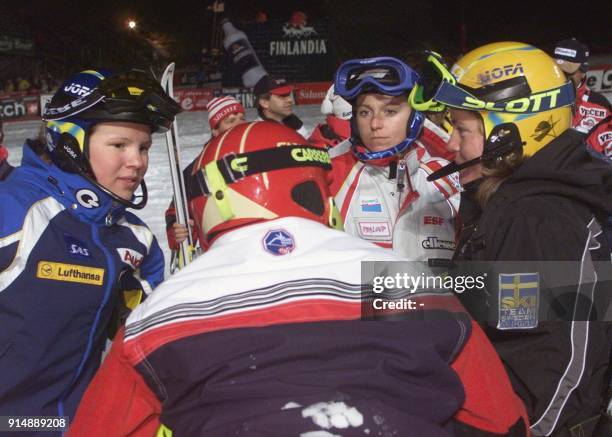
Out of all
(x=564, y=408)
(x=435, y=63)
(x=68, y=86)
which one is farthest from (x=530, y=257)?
(x=68, y=86)

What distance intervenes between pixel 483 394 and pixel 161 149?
1084 cm

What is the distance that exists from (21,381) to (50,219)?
1.76 feet

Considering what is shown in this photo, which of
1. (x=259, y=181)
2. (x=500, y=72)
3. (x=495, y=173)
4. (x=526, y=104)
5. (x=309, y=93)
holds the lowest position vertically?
(x=309, y=93)

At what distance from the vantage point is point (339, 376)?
1.34 m

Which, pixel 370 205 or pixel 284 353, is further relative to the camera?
pixel 370 205

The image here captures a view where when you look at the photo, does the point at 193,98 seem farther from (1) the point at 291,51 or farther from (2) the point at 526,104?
(2) the point at 526,104

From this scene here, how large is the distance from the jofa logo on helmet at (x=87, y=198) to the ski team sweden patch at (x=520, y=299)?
1419mm

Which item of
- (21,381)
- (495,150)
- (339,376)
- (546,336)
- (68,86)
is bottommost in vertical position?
(21,381)

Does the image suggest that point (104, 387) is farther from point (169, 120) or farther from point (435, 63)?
point (435, 63)

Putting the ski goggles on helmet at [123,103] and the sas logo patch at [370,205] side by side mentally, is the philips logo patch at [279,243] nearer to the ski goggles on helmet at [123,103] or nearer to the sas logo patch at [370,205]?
the ski goggles on helmet at [123,103]

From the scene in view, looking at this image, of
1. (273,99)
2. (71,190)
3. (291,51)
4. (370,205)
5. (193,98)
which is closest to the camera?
(71,190)

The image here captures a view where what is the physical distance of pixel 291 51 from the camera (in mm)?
21469

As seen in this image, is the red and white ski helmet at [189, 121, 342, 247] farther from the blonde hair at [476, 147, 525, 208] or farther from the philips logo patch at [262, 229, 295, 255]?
the blonde hair at [476, 147, 525, 208]

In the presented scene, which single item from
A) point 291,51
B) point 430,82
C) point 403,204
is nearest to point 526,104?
point 430,82
